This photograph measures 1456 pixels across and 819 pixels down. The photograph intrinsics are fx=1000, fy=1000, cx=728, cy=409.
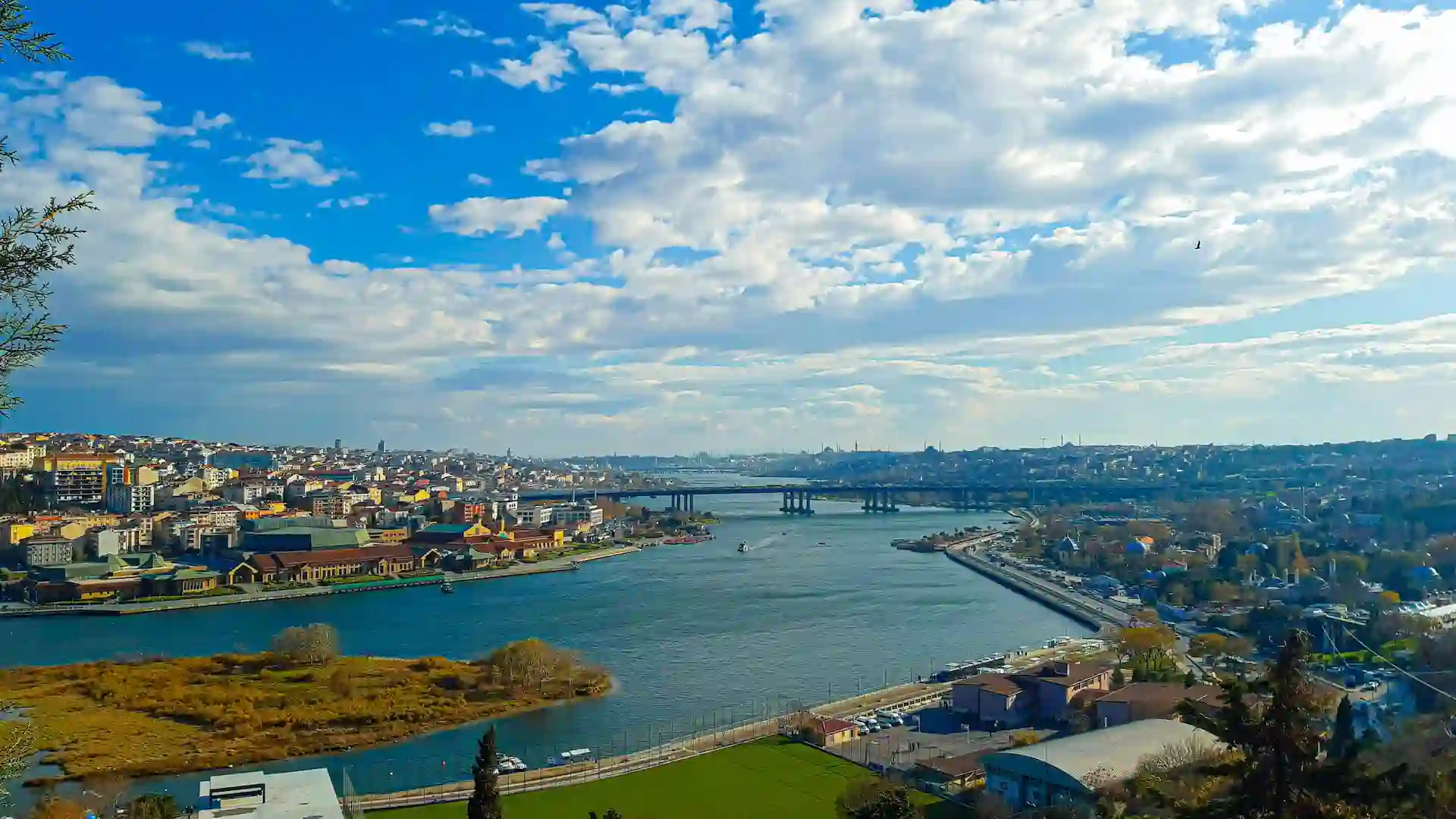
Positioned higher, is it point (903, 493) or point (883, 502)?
point (903, 493)

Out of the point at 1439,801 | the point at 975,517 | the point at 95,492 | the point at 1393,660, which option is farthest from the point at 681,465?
the point at 1439,801

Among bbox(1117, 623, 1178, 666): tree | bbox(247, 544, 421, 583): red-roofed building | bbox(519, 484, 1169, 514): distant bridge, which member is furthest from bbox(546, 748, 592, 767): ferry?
bbox(519, 484, 1169, 514): distant bridge

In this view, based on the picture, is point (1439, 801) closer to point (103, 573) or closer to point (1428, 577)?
point (1428, 577)

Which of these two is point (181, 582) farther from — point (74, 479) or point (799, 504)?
point (799, 504)

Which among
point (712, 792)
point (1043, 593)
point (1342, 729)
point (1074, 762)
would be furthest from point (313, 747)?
point (1043, 593)

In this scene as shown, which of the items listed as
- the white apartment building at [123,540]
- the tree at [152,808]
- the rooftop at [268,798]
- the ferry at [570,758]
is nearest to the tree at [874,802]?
the ferry at [570,758]

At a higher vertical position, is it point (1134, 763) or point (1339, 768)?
point (1339, 768)
